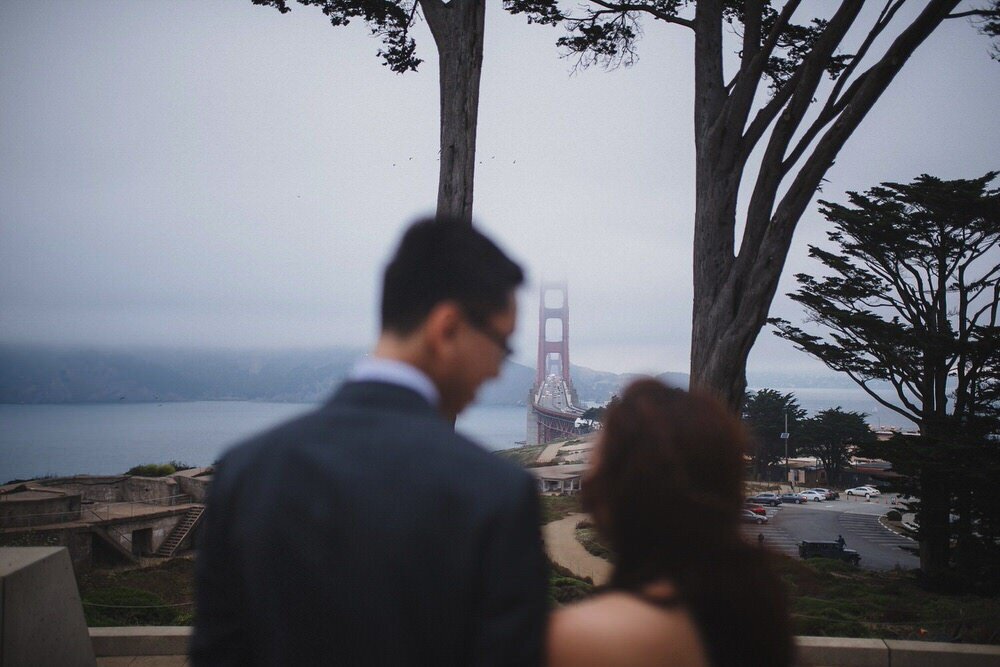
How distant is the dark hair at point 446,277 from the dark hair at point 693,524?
239mm

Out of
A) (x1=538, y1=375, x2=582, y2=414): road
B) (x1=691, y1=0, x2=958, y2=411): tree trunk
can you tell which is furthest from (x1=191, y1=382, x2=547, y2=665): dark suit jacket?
(x1=538, y1=375, x2=582, y2=414): road

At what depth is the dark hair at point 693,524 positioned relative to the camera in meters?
0.82

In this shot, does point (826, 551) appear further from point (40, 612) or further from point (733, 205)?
point (40, 612)

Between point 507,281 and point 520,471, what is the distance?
0.26m

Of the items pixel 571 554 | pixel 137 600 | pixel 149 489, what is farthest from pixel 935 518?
pixel 149 489

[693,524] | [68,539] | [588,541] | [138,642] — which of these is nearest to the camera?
[693,524]

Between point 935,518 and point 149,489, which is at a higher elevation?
point 935,518

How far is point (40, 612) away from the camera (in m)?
2.36

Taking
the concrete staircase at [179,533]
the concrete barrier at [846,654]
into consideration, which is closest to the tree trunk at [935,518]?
the concrete barrier at [846,654]

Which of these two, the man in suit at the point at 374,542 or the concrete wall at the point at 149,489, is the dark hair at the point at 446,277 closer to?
the man in suit at the point at 374,542

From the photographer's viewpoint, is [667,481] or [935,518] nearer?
[667,481]

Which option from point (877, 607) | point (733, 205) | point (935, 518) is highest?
point (733, 205)

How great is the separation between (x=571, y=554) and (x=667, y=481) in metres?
11.9

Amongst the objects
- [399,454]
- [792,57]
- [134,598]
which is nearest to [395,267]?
[399,454]
